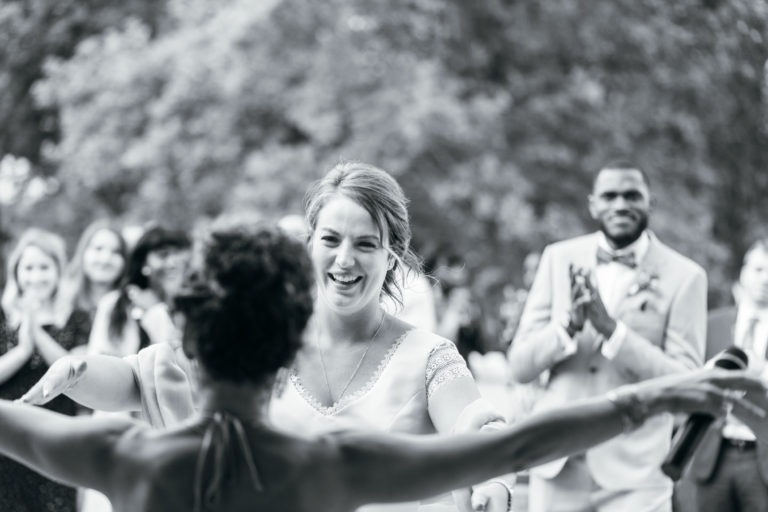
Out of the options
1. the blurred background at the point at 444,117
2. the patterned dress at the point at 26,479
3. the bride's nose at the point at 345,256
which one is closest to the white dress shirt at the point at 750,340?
the bride's nose at the point at 345,256

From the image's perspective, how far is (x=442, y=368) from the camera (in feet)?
13.8

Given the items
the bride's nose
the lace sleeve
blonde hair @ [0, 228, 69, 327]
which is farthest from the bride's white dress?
blonde hair @ [0, 228, 69, 327]

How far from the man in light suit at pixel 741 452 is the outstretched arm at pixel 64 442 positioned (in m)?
4.64

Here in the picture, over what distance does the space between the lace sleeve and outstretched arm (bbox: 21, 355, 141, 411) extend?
3.10 ft

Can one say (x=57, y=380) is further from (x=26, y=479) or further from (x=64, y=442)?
(x=26, y=479)

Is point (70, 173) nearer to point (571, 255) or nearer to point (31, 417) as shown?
point (571, 255)

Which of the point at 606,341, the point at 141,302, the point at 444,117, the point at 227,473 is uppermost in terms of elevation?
the point at 444,117

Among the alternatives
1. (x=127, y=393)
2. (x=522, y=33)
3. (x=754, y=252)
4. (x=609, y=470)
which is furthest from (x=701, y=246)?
(x=127, y=393)

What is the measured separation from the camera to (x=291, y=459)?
2721mm

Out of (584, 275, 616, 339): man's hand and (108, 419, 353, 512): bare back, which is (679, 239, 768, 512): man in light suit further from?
(108, 419, 353, 512): bare back

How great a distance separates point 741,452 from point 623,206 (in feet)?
4.84

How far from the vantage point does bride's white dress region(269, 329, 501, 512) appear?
419cm

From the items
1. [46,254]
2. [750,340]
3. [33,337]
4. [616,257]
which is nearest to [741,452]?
[750,340]

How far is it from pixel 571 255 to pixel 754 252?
1242 millimetres
